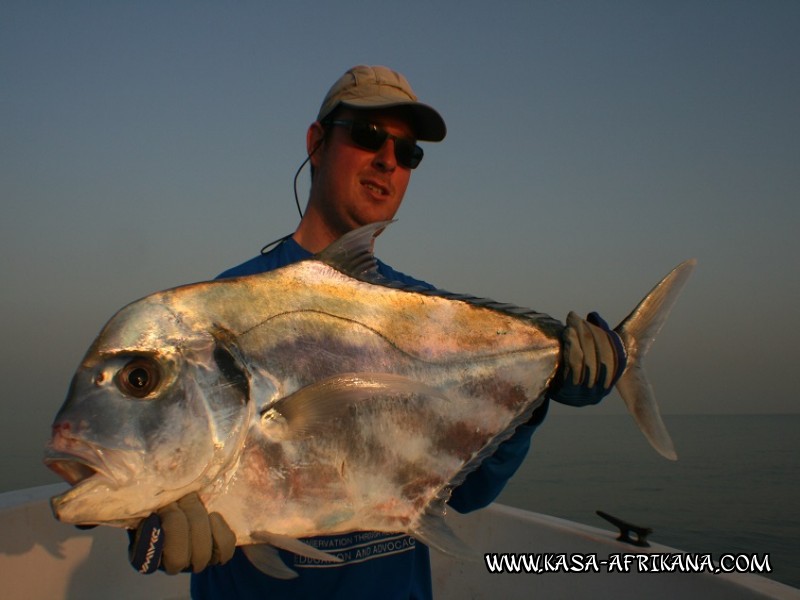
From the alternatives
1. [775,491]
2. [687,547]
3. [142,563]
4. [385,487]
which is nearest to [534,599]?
[385,487]

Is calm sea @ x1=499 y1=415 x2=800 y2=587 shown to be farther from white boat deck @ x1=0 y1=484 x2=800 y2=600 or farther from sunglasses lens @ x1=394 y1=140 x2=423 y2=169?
sunglasses lens @ x1=394 y1=140 x2=423 y2=169

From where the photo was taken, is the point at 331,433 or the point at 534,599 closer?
the point at 331,433

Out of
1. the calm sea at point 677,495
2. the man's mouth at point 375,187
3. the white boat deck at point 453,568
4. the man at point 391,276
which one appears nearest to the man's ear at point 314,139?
the man at point 391,276

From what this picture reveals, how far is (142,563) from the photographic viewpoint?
168 cm

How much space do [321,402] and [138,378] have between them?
0.57 meters

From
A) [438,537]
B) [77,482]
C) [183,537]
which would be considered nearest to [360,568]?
[438,537]

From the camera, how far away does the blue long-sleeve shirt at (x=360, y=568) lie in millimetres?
2328

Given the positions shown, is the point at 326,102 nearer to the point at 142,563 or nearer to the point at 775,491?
the point at 142,563

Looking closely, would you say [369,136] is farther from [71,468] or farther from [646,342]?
[71,468]

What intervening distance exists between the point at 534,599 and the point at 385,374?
3970mm

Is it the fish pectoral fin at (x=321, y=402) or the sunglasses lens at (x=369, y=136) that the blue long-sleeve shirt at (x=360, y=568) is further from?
the sunglasses lens at (x=369, y=136)

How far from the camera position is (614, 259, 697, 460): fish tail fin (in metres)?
2.33

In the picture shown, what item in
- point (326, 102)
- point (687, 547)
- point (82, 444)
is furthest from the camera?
point (687, 547)

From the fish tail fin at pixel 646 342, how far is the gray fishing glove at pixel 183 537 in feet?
5.73
